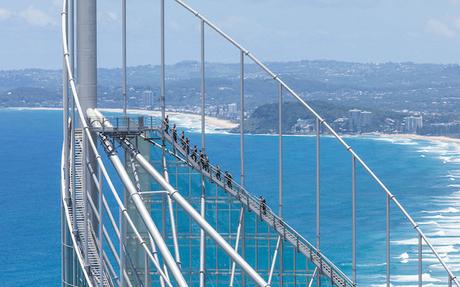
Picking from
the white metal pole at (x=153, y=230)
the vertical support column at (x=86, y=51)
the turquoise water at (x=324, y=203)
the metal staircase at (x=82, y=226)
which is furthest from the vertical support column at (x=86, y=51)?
the turquoise water at (x=324, y=203)

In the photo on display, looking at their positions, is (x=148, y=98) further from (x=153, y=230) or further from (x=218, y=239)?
(x=218, y=239)

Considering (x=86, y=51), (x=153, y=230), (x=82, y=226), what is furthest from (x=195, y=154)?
(x=153, y=230)

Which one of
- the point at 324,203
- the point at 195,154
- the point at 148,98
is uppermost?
the point at 148,98

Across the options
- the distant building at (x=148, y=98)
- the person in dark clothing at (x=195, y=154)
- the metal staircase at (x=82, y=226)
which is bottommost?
the metal staircase at (x=82, y=226)

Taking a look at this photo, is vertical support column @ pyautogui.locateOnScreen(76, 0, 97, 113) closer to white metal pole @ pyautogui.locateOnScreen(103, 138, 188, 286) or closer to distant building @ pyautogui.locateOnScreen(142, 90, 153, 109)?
white metal pole @ pyautogui.locateOnScreen(103, 138, 188, 286)

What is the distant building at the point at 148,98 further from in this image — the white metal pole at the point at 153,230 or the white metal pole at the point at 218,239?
the white metal pole at the point at 218,239

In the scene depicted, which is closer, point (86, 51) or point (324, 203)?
point (86, 51)

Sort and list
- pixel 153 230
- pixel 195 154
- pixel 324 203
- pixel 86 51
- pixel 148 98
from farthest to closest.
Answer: pixel 324 203
pixel 148 98
pixel 195 154
pixel 86 51
pixel 153 230

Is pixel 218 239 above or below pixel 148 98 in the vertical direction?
below

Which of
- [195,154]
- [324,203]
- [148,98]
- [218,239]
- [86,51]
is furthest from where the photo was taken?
[324,203]
